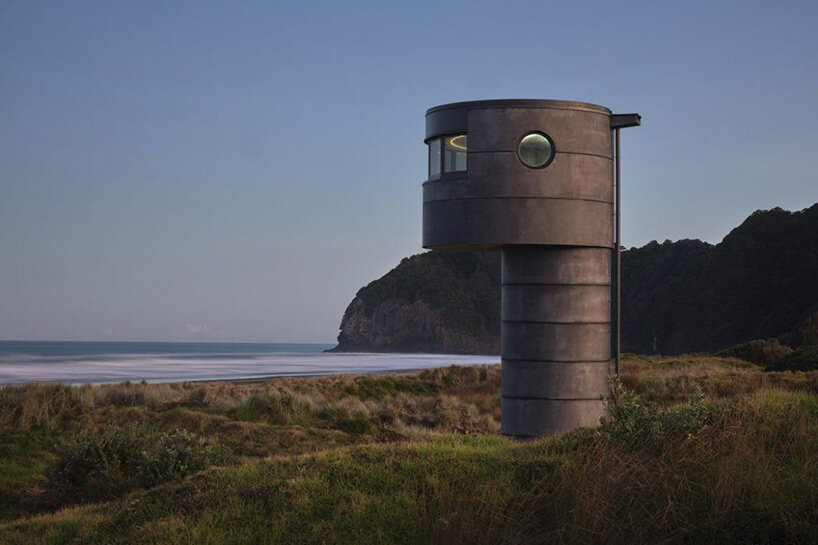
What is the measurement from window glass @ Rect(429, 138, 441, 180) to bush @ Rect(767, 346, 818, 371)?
19.2 metres

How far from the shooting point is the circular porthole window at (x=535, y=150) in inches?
667

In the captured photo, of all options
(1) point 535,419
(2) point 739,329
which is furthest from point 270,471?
(2) point 739,329

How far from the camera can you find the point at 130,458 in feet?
45.7

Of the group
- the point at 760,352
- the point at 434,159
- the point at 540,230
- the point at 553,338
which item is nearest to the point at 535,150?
the point at 540,230

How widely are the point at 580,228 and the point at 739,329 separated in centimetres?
5911

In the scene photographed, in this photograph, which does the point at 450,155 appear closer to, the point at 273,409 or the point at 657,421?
the point at 273,409

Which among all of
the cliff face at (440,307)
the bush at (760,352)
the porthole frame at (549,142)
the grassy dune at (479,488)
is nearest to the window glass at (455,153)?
the porthole frame at (549,142)

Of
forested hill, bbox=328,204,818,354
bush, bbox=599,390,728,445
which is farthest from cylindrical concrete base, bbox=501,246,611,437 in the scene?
forested hill, bbox=328,204,818,354

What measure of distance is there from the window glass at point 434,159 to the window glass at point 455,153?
0.62 ft

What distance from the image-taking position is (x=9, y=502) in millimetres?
14438

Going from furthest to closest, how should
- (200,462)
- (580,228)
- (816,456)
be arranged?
(580,228)
(200,462)
(816,456)

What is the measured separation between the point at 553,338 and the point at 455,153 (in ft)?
12.6

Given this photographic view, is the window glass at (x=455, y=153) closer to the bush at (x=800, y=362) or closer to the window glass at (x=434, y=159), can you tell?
the window glass at (x=434, y=159)

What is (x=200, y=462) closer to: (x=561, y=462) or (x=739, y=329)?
(x=561, y=462)
